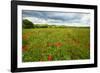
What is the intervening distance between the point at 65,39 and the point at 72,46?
0.34ft

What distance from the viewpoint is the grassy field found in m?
1.86

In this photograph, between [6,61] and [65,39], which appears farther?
[65,39]

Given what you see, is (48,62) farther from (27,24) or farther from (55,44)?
(27,24)

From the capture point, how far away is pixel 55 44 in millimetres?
1938

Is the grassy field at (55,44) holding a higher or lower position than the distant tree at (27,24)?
lower

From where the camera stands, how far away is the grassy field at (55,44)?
1.86m

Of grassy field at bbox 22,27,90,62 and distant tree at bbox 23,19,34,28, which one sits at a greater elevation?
distant tree at bbox 23,19,34,28

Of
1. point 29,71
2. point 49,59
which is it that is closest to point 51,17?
point 49,59

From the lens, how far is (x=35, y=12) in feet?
6.14

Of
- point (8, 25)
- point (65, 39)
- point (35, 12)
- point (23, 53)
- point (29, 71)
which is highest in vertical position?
point (35, 12)

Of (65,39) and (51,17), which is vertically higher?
(51,17)

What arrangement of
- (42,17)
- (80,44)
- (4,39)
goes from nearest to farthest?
(4,39)
(42,17)
(80,44)

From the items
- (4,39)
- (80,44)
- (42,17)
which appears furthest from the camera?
(80,44)

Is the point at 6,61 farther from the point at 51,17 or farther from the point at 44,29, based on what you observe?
the point at 51,17
